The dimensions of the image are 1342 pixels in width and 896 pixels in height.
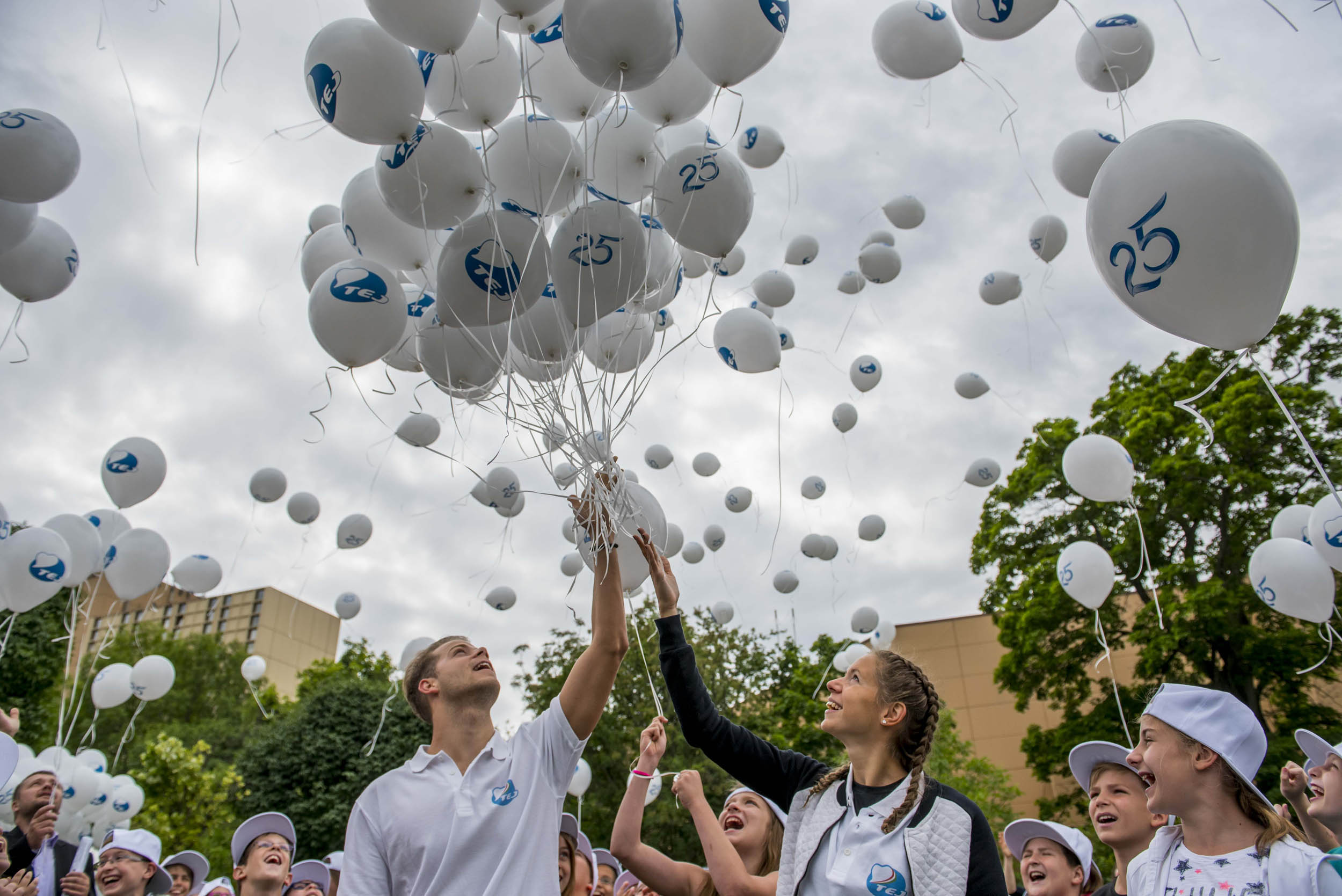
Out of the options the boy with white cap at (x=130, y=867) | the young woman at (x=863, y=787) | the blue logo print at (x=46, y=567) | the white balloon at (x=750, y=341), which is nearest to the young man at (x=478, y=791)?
the young woman at (x=863, y=787)

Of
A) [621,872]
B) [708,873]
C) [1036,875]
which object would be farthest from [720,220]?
[621,872]

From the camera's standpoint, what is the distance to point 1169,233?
250 cm

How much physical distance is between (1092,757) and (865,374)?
20.2 feet

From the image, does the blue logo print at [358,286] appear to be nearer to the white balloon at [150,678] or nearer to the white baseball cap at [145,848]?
the white baseball cap at [145,848]

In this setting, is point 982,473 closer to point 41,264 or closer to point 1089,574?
point 1089,574

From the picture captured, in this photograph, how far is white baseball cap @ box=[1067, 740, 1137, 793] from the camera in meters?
2.85

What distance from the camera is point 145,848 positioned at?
4.41 metres

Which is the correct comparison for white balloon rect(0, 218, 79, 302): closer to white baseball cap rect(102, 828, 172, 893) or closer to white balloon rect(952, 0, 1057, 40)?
white baseball cap rect(102, 828, 172, 893)

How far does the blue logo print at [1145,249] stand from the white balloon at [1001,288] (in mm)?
5264

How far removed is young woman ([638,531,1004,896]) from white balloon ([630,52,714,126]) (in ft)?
7.14

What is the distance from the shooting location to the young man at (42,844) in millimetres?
3910

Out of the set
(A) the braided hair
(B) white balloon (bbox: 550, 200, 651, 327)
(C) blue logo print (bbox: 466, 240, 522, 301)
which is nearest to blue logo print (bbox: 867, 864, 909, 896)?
(A) the braided hair

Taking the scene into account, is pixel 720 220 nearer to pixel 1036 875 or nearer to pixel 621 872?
pixel 1036 875

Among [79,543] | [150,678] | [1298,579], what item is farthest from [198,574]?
[1298,579]
